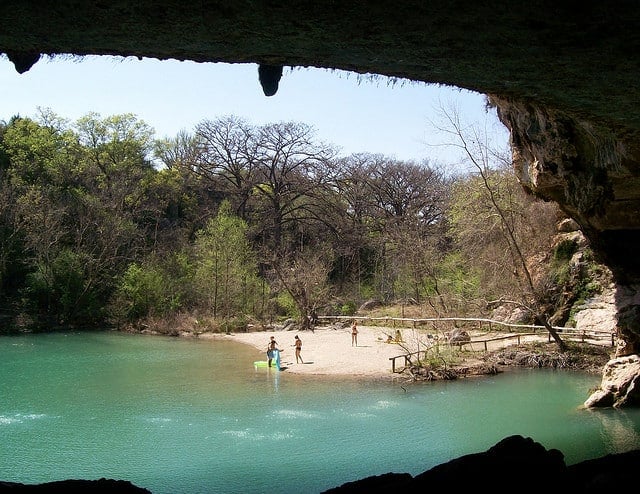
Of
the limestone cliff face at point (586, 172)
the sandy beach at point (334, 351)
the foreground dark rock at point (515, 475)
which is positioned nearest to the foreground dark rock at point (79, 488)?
the foreground dark rock at point (515, 475)

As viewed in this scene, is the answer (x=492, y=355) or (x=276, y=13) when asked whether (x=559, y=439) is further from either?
(x=276, y=13)

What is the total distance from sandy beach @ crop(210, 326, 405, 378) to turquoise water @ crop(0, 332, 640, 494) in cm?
133

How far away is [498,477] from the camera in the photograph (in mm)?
5145

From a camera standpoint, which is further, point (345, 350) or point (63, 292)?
point (63, 292)

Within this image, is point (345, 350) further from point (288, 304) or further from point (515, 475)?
point (515, 475)

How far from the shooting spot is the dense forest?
Result: 2494cm

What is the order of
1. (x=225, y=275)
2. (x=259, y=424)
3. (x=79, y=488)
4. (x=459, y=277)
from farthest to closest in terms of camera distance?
(x=225, y=275), (x=459, y=277), (x=259, y=424), (x=79, y=488)

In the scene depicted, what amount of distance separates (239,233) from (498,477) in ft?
97.8

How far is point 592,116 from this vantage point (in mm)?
6398

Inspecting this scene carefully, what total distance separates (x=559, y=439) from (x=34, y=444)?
33.2 ft

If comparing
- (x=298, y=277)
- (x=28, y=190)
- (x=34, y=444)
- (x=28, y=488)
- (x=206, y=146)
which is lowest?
(x=34, y=444)

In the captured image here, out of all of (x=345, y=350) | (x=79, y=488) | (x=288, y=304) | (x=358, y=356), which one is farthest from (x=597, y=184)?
(x=288, y=304)

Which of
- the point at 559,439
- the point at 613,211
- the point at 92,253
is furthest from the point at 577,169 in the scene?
the point at 92,253

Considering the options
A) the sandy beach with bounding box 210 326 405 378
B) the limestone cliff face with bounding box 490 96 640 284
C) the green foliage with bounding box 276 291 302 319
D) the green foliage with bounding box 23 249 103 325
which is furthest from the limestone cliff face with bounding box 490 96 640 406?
the green foliage with bounding box 23 249 103 325
